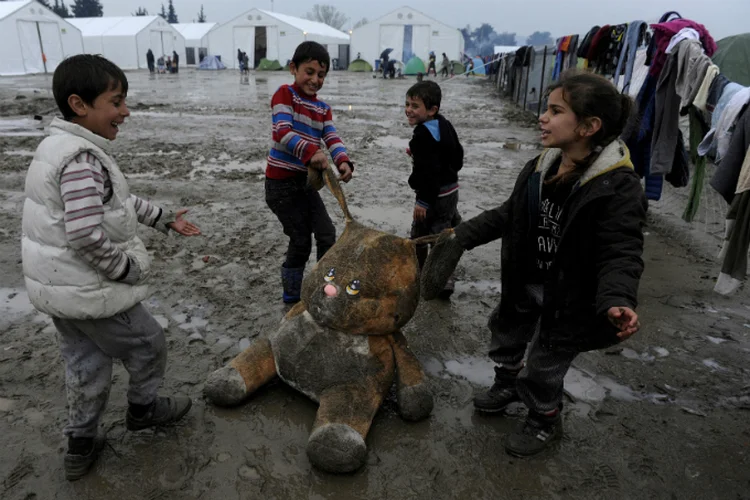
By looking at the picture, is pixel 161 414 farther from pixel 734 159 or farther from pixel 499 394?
pixel 734 159

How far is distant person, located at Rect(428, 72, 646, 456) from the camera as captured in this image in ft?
6.45

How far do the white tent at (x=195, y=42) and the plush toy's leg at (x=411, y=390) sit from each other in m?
46.4

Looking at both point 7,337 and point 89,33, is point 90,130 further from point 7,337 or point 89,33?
point 89,33

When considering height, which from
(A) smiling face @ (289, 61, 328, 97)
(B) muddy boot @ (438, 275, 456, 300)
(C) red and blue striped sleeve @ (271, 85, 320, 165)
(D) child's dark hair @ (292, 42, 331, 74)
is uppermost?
(D) child's dark hair @ (292, 42, 331, 74)

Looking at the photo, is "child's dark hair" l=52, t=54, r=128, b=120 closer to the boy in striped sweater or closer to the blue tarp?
the boy in striped sweater

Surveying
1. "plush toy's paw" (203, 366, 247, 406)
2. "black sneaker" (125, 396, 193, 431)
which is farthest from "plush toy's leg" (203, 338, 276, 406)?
"black sneaker" (125, 396, 193, 431)

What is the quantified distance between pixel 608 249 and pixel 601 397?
1234mm

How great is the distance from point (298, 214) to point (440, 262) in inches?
47.4

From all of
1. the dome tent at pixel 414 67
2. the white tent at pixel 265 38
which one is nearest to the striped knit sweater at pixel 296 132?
the dome tent at pixel 414 67

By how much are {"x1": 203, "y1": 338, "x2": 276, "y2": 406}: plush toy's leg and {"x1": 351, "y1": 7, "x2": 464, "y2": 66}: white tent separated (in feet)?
133

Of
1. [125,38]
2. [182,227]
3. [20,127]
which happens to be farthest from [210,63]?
[182,227]

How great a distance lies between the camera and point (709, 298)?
3.95 metres

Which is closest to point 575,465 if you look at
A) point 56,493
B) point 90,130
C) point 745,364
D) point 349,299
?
point 349,299

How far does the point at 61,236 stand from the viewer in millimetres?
1891
